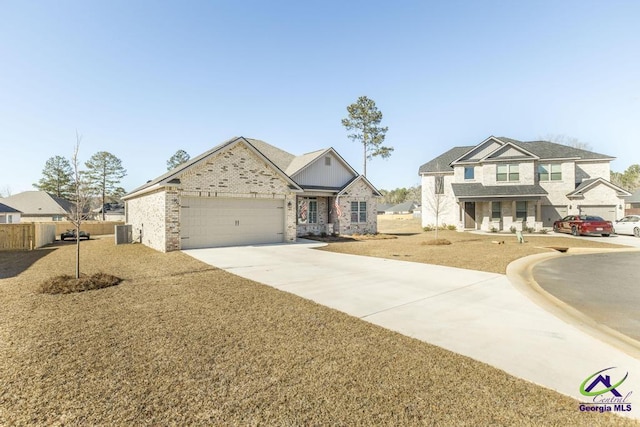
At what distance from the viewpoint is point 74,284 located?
285 inches

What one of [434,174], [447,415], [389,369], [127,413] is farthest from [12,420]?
[434,174]

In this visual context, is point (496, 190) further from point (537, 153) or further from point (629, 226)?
point (629, 226)

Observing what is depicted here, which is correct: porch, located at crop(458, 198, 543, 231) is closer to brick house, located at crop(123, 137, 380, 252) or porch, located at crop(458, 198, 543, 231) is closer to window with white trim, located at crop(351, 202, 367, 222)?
window with white trim, located at crop(351, 202, 367, 222)

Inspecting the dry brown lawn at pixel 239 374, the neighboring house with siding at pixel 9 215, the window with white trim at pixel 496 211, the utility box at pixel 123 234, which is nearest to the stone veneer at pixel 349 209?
the window with white trim at pixel 496 211

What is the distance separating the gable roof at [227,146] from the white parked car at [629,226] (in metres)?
24.6

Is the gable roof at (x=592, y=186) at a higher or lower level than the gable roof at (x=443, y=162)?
lower

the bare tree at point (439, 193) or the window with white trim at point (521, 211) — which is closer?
the window with white trim at point (521, 211)

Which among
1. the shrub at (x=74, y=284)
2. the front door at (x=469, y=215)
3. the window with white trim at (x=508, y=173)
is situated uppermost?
the window with white trim at (x=508, y=173)

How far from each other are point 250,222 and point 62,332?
41.1 ft

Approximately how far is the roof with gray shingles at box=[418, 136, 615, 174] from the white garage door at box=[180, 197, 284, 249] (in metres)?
19.7

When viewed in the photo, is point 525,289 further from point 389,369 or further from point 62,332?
point 62,332

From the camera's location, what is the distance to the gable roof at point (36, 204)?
4362cm

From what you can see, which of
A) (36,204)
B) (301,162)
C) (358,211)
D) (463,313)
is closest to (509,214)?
(358,211)

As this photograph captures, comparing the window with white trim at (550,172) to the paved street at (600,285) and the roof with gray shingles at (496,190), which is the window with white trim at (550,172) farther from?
the paved street at (600,285)
